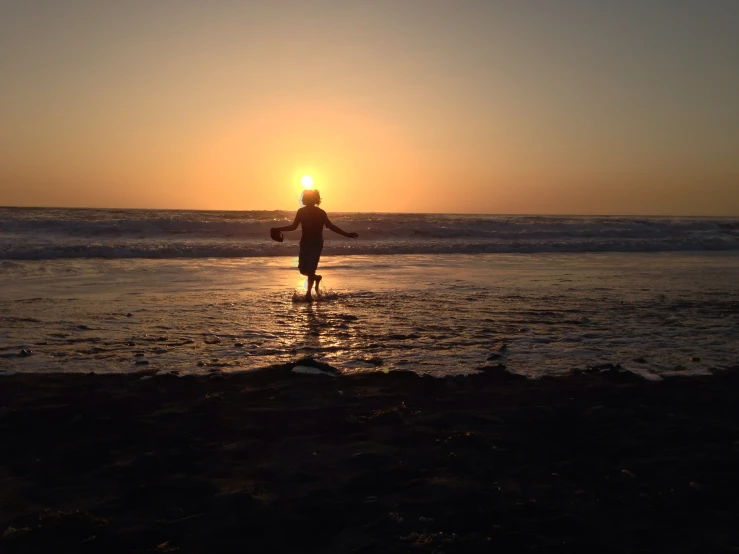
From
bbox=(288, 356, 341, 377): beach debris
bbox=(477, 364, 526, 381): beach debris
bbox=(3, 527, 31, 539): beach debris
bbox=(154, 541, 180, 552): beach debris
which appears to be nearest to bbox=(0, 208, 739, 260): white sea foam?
bbox=(288, 356, 341, 377): beach debris

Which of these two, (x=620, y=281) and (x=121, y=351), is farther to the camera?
(x=620, y=281)

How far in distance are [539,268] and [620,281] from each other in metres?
3.33

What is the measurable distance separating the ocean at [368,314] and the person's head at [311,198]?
1671 millimetres

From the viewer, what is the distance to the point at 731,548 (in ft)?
8.93

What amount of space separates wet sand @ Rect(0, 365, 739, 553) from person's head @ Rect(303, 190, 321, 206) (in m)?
6.73

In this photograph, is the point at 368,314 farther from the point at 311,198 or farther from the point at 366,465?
the point at 366,465

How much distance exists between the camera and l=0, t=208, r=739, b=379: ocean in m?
6.22

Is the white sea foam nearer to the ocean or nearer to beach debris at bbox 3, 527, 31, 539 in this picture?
the ocean

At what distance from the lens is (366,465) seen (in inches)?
140

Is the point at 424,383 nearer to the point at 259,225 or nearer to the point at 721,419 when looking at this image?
the point at 721,419

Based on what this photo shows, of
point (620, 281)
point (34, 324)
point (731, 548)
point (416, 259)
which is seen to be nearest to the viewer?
point (731, 548)

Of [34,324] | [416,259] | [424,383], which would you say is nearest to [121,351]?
[34,324]

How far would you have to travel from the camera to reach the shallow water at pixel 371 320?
619cm

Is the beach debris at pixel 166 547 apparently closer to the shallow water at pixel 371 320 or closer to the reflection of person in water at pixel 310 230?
the shallow water at pixel 371 320
